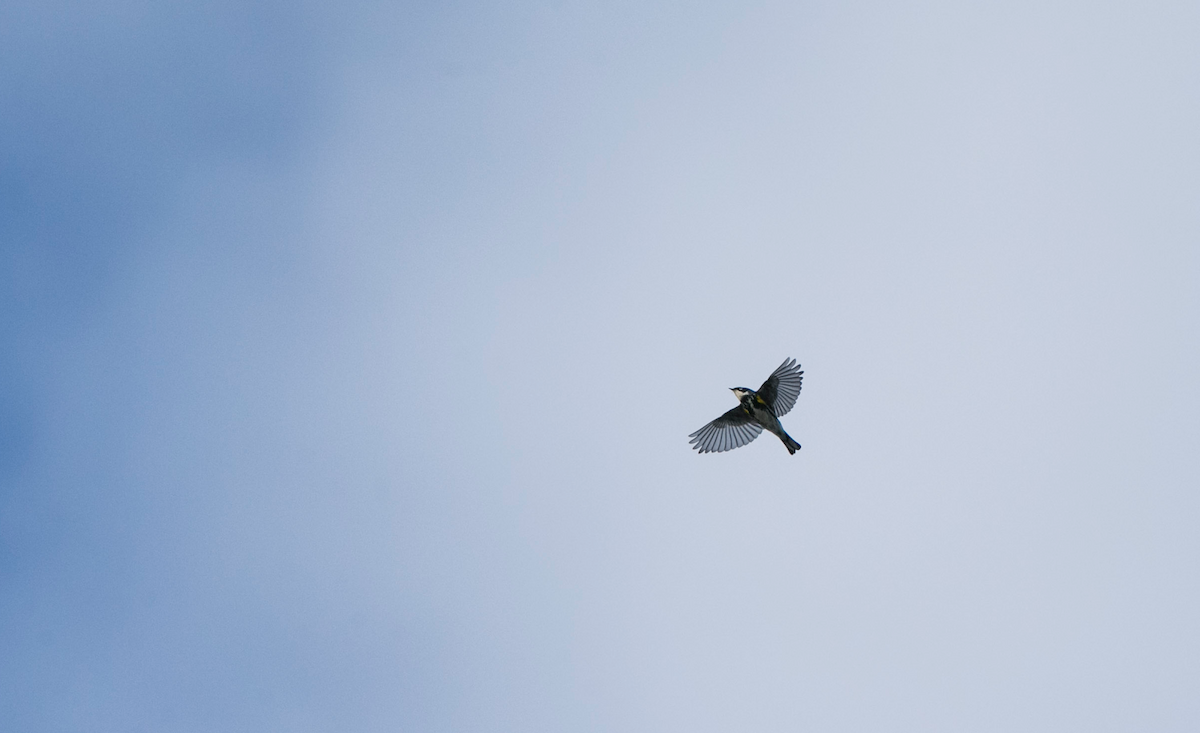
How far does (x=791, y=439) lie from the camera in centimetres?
2388

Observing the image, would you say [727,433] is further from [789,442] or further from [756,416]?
[789,442]

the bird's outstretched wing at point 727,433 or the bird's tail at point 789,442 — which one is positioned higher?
the bird's outstretched wing at point 727,433

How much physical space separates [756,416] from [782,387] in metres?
1.12

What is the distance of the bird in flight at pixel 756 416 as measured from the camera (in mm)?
23750

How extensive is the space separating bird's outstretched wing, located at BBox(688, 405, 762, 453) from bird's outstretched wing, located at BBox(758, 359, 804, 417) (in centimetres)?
87

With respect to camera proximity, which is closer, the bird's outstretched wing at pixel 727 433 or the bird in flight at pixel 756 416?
the bird in flight at pixel 756 416

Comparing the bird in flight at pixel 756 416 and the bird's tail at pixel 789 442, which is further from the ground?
the bird in flight at pixel 756 416

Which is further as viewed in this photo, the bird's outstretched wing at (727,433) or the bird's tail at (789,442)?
the bird's outstretched wing at (727,433)

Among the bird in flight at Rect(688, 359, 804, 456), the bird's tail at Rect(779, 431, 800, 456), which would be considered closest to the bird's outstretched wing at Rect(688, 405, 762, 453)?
the bird in flight at Rect(688, 359, 804, 456)

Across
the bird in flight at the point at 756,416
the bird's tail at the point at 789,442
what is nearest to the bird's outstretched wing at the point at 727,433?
the bird in flight at the point at 756,416

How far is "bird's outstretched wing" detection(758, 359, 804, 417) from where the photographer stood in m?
23.7

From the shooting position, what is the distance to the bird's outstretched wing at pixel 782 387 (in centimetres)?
2367

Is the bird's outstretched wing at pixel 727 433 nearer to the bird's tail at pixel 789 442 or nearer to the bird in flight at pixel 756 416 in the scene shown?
the bird in flight at pixel 756 416

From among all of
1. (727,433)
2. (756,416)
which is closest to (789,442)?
(756,416)
